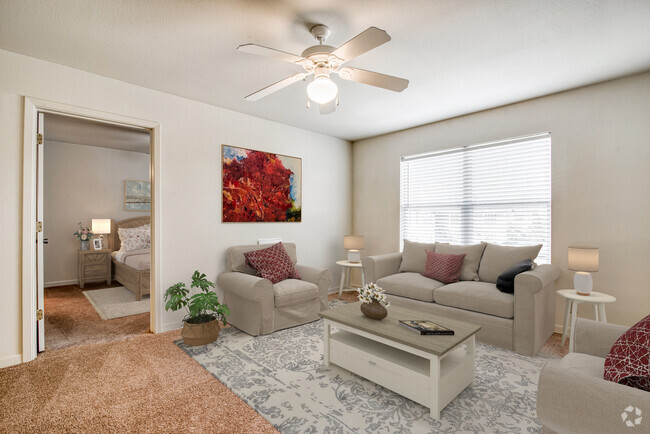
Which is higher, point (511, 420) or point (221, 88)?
point (221, 88)

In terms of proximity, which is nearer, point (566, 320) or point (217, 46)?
point (217, 46)

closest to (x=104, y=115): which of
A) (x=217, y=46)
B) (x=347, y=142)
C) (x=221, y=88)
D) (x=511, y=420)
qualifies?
(x=221, y=88)

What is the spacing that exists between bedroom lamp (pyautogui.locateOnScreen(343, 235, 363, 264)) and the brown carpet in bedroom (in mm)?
2761

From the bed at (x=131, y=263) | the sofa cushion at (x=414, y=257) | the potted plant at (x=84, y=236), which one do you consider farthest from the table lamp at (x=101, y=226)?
the sofa cushion at (x=414, y=257)

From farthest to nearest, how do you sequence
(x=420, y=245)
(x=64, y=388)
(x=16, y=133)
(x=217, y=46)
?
(x=420, y=245) → (x=16, y=133) → (x=217, y=46) → (x=64, y=388)

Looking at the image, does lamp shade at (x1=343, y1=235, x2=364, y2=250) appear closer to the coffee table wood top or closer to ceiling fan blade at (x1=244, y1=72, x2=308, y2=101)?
the coffee table wood top

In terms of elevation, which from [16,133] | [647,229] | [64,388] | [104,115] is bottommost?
[64,388]

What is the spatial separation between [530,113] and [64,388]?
198 inches

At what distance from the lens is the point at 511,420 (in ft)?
6.18

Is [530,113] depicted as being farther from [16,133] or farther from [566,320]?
[16,133]

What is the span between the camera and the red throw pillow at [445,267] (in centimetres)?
360

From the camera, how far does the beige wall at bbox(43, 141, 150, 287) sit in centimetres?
544

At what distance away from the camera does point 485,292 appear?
306 centimetres

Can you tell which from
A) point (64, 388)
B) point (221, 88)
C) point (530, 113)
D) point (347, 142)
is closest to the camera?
point (64, 388)
